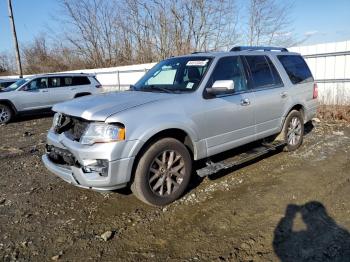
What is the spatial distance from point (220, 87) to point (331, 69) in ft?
23.6

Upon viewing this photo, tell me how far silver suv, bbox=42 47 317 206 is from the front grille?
0.04 ft

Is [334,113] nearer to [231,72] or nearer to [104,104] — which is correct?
[231,72]

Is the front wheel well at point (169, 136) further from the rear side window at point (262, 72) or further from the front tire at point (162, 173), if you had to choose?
the rear side window at point (262, 72)

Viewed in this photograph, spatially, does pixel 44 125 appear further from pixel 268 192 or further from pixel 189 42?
pixel 189 42

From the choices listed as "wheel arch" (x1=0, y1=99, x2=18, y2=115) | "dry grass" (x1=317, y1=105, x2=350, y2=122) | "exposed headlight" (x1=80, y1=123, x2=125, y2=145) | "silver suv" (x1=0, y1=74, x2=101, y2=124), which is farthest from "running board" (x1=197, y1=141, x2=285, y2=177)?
"wheel arch" (x1=0, y1=99, x2=18, y2=115)

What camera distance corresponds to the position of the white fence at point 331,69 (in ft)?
32.1

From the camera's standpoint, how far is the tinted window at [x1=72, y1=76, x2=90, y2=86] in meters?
13.3

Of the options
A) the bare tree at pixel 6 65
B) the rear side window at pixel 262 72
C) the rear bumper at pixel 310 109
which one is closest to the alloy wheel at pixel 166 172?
the rear side window at pixel 262 72

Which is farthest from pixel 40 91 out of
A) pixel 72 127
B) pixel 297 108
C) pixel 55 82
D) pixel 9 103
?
pixel 297 108

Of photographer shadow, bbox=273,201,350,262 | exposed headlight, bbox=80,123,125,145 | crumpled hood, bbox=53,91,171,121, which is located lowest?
photographer shadow, bbox=273,201,350,262

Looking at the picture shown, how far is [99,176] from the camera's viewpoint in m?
3.67

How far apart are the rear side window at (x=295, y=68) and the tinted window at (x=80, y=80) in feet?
30.4

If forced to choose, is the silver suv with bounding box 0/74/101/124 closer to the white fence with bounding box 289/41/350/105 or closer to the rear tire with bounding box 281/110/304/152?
the white fence with bounding box 289/41/350/105

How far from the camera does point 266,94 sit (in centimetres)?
539
